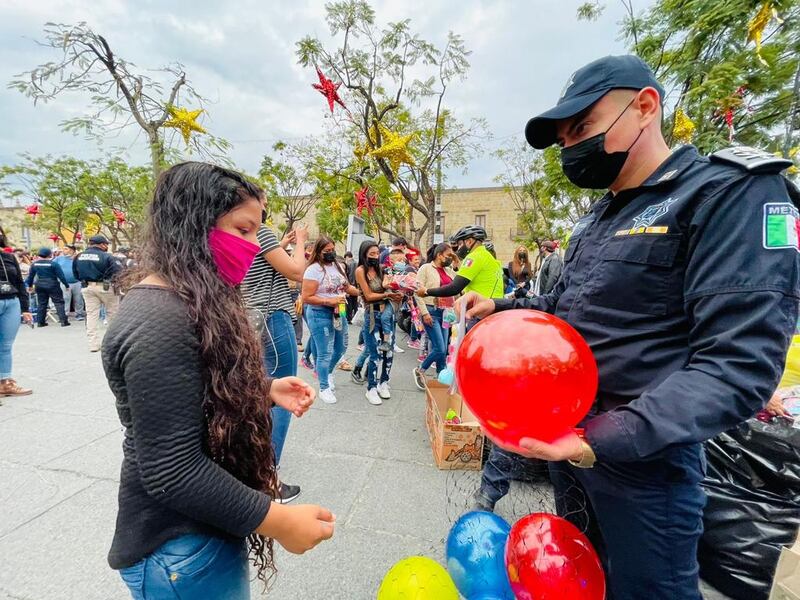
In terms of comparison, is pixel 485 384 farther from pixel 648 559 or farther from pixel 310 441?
pixel 310 441

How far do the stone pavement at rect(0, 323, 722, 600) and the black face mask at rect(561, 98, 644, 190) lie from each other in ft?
6.45

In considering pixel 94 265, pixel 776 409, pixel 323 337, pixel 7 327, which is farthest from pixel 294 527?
pixel 94 265

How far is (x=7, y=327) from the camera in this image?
4.12 meters

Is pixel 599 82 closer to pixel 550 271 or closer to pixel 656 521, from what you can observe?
pixel 656 521

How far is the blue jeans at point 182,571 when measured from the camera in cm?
89

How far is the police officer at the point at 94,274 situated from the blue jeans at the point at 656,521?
738 centimetres

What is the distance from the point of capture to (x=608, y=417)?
89 centimetres

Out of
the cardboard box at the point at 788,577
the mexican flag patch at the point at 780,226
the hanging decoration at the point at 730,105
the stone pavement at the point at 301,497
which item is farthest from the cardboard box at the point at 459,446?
the hanging decoration at the point at 730,105

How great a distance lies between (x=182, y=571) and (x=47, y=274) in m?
11.1

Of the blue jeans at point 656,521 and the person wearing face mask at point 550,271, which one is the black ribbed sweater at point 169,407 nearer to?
the blue jeans at point 656,521

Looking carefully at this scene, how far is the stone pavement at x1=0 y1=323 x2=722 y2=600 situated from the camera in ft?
6.23

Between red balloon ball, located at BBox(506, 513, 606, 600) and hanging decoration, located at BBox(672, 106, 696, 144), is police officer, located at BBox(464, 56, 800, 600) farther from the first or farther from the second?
hanging decoration, located at BBox(672, 106, 696, 144)

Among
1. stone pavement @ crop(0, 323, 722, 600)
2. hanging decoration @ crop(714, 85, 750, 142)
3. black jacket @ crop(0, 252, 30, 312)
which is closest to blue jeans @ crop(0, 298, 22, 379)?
black jacket @ crop(0, 252, 30, 312)

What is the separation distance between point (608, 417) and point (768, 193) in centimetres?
65
